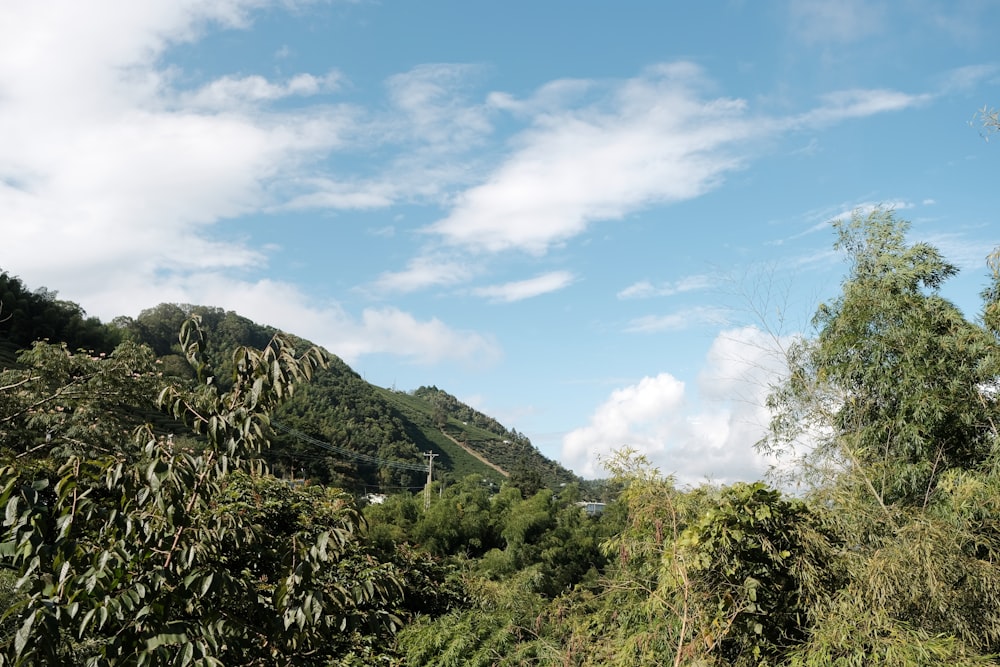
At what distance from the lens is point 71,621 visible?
1.69 meters

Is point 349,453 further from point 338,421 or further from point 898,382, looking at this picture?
point 898,382

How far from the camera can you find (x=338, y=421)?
170 feet

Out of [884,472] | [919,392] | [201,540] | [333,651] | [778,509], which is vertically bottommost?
[333,651]

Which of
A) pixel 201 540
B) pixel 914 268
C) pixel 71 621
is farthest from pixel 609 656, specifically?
pixel 914 268

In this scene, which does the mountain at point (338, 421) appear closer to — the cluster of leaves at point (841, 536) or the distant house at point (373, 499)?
the distant house at point (373, 499)

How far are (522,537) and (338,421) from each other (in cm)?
4173

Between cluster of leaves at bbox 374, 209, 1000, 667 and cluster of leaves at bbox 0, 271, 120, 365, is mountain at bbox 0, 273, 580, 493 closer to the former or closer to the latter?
cluster of leaves at bbox 0, 271, 120, 365

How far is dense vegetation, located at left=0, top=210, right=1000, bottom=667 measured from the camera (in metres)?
1.92

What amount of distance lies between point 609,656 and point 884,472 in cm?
328

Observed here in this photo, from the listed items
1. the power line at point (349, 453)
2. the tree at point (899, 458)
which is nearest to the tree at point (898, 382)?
the tree at point (899, 458)

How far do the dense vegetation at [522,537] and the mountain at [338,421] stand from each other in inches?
22.6

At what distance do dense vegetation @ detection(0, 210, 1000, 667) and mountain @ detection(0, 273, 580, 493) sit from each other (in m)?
0.57

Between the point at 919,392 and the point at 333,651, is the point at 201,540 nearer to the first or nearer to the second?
the point at 333,651

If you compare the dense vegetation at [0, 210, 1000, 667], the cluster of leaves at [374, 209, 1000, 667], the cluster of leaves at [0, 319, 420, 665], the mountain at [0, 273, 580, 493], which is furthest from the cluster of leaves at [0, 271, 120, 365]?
the cluster of leaves at [0, 319, 420, 665]
